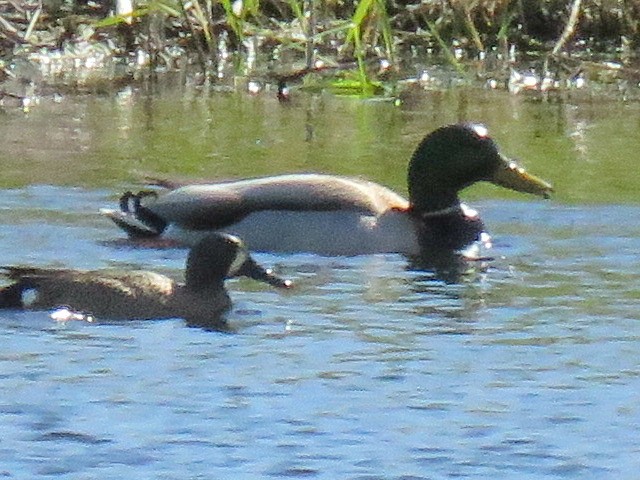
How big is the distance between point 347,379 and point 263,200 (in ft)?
11.7

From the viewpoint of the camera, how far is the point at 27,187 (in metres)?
11.6

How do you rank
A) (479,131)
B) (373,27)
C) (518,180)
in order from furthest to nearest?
(373,27) < (479,131) < (518,180)

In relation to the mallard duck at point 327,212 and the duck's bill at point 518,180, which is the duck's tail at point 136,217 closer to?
the mallard duck at point 327,212

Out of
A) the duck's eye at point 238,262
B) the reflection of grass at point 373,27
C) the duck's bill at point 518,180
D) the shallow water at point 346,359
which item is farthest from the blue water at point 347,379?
the reflection of grass at point 373,27

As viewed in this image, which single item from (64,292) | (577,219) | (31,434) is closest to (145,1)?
(577,219)

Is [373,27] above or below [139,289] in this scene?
above

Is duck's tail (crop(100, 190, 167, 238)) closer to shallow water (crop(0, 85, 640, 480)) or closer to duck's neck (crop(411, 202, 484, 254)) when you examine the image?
shallow water (crop(0, 85, 640, 480))

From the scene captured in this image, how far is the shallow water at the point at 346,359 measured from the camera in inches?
248

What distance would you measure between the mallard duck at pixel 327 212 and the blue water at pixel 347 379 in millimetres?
491

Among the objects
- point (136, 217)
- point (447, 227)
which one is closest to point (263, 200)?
point (136, 217)

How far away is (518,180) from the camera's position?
442 inches

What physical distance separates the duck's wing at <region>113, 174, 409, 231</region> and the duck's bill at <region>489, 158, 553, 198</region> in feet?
2.19

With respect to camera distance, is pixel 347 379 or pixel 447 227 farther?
pixel 447 227

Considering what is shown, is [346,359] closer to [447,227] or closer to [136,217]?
[136,217]
